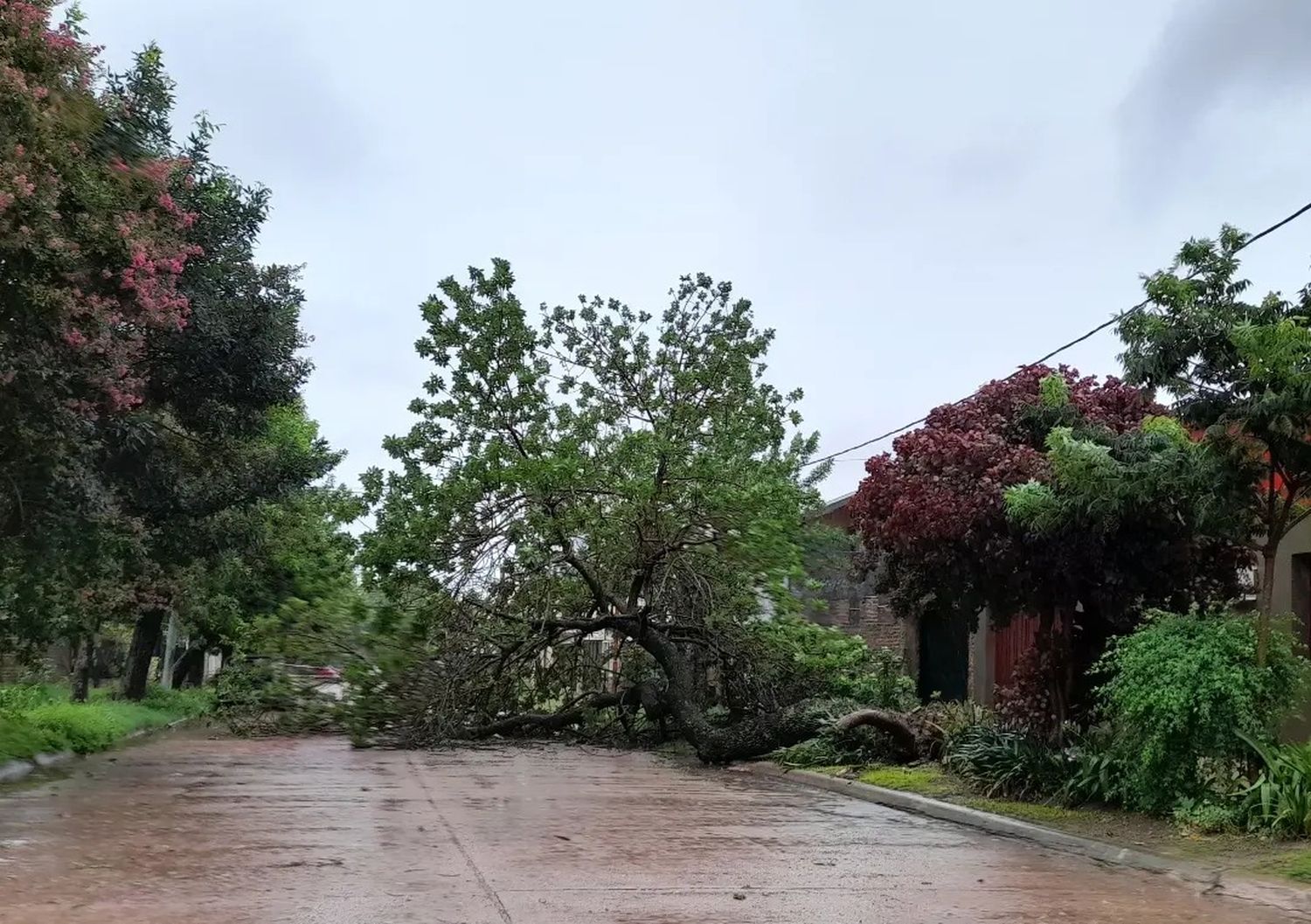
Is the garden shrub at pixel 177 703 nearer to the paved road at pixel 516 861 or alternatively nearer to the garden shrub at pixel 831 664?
the garden shrub at pixel 831 664

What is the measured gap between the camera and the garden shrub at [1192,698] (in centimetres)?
945

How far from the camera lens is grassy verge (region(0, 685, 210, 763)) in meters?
15.3

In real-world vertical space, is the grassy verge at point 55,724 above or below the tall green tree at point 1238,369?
below

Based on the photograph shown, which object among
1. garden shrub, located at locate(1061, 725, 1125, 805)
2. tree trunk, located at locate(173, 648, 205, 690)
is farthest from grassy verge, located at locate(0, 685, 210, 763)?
tree trunk, located at locate(173, 648, 205, 690)

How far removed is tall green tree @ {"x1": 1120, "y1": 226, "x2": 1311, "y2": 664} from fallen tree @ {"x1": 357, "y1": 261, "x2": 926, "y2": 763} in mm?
7472

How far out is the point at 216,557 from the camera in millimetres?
19859

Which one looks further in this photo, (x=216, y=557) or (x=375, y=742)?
(x=216, y=557)

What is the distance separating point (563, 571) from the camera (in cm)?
1922

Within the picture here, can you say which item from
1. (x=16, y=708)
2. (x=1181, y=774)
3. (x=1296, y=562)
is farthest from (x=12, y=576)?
(x=1296, y=562)

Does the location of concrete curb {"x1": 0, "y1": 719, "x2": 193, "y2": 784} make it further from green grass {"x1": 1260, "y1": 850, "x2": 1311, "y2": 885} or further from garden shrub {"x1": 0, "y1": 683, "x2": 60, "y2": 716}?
green grass {"x1": 1260, "y1": 850, "x2": 1311, "y2": 885}

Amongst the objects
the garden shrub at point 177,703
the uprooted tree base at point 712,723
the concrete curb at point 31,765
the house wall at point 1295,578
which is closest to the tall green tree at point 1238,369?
the house wall at point 1295,578

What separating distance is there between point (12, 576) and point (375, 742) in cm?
548

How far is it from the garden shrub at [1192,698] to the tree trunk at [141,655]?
24.0m

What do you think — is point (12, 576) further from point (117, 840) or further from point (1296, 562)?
point (1296, 562)
